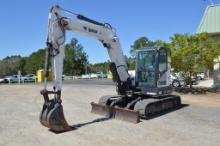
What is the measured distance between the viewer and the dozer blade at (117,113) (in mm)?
12078

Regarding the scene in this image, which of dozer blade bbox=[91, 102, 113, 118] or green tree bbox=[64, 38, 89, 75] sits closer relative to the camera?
dozer blade bbox=[91, 102, 113, 118]

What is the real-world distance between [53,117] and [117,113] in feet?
10.8

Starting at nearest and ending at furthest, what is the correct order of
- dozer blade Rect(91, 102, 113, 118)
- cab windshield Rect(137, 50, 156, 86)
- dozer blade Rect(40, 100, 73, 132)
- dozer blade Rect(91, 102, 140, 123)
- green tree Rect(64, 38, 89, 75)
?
dozer blade Rect(40, 100, 73, 132)
dozer blade Rect(91, 102, 140, 123)
dozer blade Rect(91, 102, 113, 118)
cab windshield Rect(137, 50, 156, 86)
green tree Rect(64, 38, 89, 75)

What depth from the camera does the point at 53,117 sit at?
10305 millimetres

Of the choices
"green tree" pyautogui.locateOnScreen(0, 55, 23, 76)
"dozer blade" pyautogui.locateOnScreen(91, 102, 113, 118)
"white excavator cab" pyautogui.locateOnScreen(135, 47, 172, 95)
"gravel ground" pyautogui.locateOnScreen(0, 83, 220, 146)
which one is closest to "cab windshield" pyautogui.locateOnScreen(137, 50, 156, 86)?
"white excavator cab" pyautogui.locateOnScreen(135, 47, 172, 95)

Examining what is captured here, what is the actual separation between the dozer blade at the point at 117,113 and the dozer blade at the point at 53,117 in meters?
2.69

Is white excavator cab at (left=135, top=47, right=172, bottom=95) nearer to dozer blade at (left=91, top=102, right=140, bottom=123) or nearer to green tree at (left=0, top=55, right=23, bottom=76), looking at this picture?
dozer blade at (left=91, top=102, right=140, bottom=123)

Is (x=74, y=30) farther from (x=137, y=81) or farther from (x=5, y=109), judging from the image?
(x=5, y=109)

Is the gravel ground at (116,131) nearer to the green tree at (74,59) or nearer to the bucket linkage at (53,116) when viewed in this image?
the bucket linkage at (53,116)

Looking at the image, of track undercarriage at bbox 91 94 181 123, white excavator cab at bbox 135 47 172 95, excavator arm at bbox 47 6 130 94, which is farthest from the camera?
white excavator cab at bbox 135 47 172 95

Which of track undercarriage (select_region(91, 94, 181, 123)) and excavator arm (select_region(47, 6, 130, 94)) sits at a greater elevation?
excavator arm (select_region(47, 6, 130, 94))

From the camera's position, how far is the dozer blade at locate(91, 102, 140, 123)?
1208 cm

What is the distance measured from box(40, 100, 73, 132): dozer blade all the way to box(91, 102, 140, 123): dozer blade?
2.69 metres

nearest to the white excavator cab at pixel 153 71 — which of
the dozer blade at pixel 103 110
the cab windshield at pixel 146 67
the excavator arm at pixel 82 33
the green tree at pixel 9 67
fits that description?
the cab windshield at pixel 146 67
